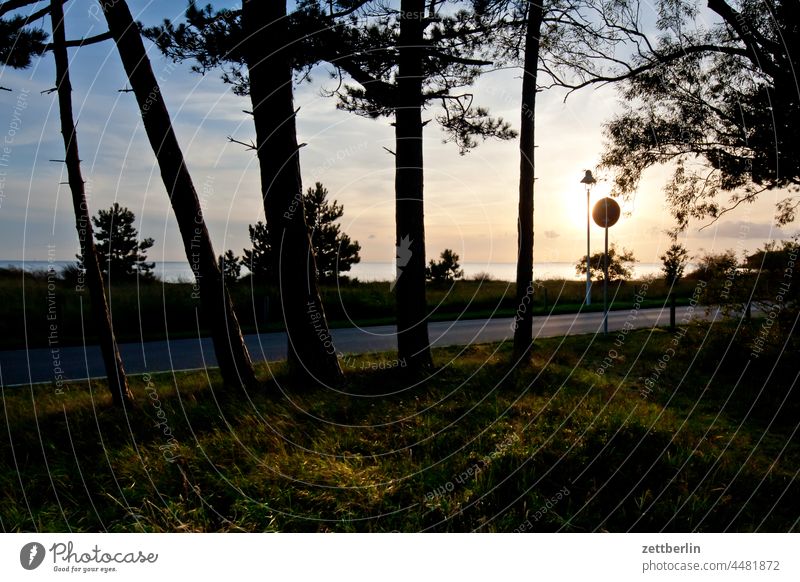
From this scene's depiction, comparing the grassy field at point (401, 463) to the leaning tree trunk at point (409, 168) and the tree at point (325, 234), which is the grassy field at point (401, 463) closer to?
the leaning tree trunk at point (409, 168)

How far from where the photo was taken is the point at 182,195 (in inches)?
264

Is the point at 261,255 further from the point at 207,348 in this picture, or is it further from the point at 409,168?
the point at 409,168

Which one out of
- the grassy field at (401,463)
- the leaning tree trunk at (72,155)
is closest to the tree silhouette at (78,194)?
the leaning tree trunk at (72,155)

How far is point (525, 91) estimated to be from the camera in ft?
28.4

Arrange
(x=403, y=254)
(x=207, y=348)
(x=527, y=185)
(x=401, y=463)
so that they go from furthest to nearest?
(x=207, y=348) < (x=527, y=185) < (x=403, y=254) < (x=401, y=463)

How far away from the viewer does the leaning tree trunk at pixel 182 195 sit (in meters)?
6.45

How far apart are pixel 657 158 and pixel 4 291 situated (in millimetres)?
15588

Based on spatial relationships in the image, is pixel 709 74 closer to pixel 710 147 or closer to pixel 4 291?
pixel 710 147

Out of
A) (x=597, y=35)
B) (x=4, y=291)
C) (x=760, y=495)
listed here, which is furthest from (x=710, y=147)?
(x=4, y=291)

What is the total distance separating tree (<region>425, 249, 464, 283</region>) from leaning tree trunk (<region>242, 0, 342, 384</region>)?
498 inches

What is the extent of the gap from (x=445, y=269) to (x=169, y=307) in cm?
967
